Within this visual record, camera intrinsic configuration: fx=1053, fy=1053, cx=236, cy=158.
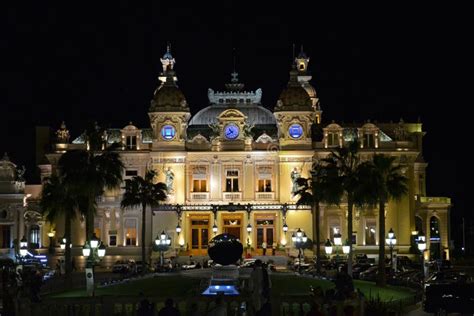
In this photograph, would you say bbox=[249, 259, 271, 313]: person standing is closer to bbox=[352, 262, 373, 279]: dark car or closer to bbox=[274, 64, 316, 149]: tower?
bbox=[352, 262, 373, 279]: dark car

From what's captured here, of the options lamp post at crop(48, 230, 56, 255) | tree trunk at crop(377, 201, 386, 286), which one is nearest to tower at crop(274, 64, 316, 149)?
lamp post at crop(48, 230, 56, 255)

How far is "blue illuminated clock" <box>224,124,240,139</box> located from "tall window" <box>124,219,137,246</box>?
44.6 feet

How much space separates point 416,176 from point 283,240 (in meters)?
21.1

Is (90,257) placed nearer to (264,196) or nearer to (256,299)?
(256,299)

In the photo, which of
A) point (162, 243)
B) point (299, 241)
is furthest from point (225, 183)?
point (299, 241)

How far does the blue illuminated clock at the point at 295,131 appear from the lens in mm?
113188

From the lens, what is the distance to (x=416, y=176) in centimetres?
12300

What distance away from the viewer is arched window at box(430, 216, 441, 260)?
117213 mm

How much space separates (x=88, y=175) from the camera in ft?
237

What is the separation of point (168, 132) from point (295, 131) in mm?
13674

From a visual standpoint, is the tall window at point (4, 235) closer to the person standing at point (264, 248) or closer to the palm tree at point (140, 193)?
the palm tree at point (140, 193)

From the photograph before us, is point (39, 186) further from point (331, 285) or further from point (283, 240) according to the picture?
point (331, 285)

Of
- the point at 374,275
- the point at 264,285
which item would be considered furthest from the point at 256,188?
the point at 264,285

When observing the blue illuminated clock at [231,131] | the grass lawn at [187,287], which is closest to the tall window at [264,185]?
the blue illuminated clock at [231,131]
